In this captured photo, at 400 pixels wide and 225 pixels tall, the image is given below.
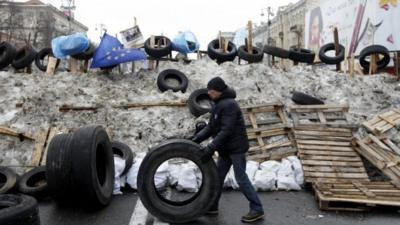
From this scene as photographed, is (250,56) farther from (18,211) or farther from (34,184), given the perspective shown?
(18,211)

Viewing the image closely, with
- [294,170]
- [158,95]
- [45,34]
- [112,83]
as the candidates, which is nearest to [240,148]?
[294,170]

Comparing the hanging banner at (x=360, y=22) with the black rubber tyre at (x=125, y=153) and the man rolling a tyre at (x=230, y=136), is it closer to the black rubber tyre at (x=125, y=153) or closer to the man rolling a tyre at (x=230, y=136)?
the black rubber tyre at (x=125, y=153)

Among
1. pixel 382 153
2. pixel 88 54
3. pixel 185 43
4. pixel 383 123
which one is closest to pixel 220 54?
pixel 185 43

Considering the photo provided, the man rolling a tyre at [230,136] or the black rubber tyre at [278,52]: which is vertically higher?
the black rubber tyre at [278,52]

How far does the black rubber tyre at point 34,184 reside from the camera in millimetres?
7977

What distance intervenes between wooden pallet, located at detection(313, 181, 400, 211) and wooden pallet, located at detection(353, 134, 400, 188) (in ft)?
1.48

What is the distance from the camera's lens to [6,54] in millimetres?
15711

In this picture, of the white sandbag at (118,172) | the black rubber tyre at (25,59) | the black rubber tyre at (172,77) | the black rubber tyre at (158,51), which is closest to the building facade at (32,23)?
the black rubber tyre at (25,59)

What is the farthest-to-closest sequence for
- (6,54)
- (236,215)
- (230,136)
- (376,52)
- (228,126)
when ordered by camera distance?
(376,52) < (6,54) < (236,215) < (230,136) < (228,126)

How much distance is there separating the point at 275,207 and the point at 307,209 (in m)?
0.52

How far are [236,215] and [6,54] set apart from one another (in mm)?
11970

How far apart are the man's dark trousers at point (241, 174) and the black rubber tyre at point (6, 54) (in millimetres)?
11633

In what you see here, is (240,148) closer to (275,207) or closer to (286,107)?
(275,207)

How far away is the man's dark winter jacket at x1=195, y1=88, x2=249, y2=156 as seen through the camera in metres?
6.48
